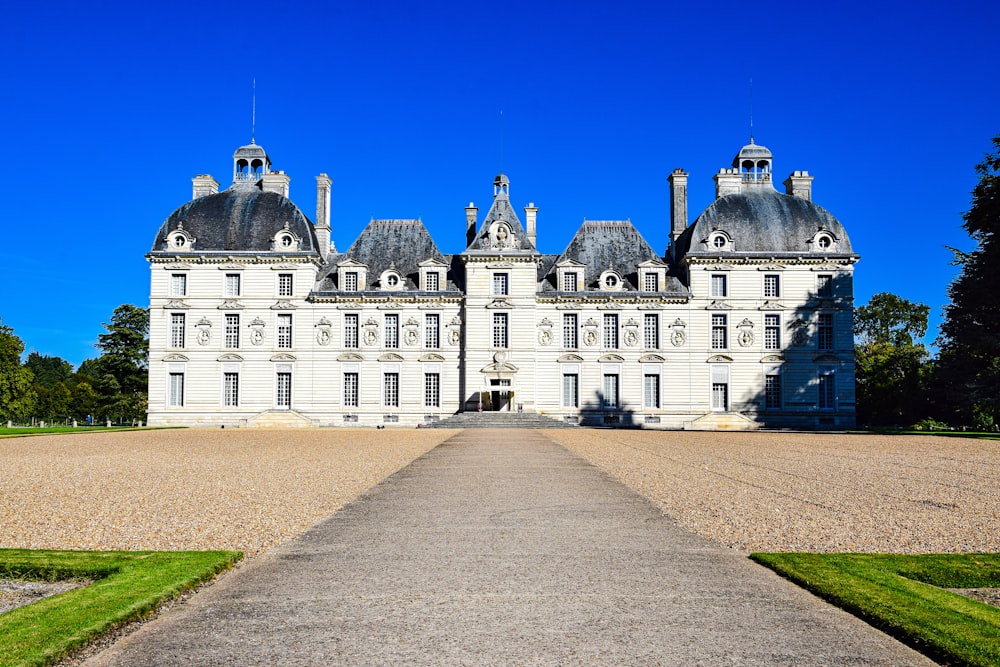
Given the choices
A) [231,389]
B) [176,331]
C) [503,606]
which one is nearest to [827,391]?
[231,389]

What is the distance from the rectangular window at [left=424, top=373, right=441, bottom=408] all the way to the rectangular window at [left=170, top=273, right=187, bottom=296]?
1482 cm

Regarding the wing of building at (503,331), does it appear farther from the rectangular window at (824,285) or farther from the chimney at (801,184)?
the chimney at (801,184)

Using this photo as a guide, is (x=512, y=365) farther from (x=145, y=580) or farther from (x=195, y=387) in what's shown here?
(x=145, y=580)

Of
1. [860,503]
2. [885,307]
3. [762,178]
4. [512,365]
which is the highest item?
[762,178]

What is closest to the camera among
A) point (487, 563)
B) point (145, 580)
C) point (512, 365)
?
point (145, 580)

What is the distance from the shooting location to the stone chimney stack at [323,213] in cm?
5106

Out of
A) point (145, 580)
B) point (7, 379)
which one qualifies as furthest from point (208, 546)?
point (7, 379)

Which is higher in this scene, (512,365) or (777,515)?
(512,365)

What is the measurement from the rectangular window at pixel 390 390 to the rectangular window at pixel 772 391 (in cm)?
2096

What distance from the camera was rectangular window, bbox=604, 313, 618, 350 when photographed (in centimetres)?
4825

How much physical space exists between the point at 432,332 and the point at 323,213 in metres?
10.7

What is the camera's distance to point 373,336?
158 feet

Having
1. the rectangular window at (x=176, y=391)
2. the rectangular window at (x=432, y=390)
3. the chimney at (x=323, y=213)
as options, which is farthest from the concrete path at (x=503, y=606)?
the chimney at (x=323, y=213)

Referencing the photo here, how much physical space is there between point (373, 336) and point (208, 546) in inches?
1578
